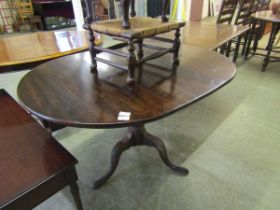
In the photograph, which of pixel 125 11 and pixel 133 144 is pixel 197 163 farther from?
pixel 125 11

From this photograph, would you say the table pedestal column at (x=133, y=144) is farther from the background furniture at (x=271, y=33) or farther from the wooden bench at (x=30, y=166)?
the background furniture at (x=271, y=33)

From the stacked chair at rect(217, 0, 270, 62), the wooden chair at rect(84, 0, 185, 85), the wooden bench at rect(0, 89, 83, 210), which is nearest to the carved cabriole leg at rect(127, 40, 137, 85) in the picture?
the wooden chair at rect(84, 0, 185, 85)

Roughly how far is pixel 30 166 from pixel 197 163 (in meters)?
1.13

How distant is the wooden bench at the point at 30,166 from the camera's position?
2.60 feet

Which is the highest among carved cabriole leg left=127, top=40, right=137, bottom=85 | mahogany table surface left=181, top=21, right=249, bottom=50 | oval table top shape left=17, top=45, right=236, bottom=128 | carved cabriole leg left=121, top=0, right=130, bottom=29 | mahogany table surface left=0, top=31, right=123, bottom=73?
carved cabriole leg left=121, top=0, right=130, bottom=29

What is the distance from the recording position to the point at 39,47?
1.60 metres

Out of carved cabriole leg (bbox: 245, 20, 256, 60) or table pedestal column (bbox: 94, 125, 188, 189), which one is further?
carved cabriole leg (bbox: 245, 20, 256, 60)

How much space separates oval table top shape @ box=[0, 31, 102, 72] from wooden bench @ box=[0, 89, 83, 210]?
17.1 inches

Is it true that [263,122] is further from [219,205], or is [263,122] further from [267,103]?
[219,205]

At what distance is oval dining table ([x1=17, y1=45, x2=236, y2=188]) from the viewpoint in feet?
2.48

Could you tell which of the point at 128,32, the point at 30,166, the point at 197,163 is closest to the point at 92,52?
the point at 128,32

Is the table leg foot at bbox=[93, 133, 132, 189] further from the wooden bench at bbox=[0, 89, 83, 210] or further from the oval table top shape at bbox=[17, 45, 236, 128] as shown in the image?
the oval table top shape at bbox=[17, 45, 236, 128]

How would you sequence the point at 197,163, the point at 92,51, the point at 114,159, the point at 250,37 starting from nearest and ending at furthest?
1. the point at 92,51
2. the point at 114,159
3. the point at 197,163
4. the point at 250,37

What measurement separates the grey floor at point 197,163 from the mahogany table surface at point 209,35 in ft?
2.24
